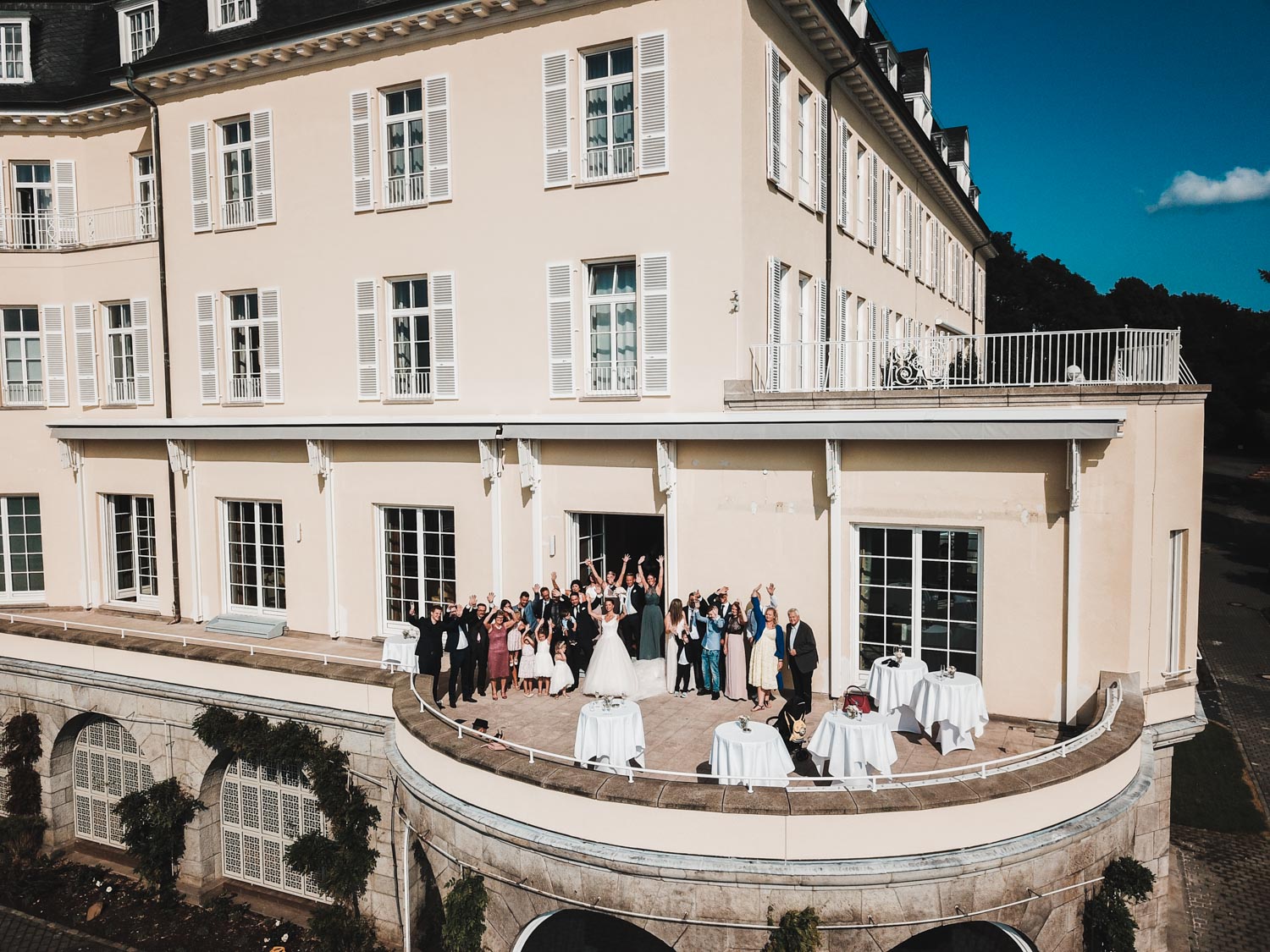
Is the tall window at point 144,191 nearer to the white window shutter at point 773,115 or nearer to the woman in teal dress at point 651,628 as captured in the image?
the white window shutter at point 773,115

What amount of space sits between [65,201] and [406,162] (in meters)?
9.49

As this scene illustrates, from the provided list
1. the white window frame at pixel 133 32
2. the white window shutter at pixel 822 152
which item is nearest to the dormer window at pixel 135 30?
the white window frame at pixel 133 32

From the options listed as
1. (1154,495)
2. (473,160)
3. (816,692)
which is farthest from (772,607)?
(473,160)

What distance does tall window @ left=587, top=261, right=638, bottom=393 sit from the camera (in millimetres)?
14109

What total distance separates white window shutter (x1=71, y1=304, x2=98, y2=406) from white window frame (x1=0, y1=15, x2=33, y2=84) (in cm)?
545

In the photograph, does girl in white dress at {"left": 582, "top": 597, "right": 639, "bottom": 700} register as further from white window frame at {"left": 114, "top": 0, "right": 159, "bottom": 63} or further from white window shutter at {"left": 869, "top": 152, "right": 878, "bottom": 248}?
white window frame at {"left": 114, "top": 0, "right": 159, "bottom": 63}

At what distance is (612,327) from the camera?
14.2 m

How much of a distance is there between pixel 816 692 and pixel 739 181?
24.0 ft

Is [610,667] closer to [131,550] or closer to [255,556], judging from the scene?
[255,556]

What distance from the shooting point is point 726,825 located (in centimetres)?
848

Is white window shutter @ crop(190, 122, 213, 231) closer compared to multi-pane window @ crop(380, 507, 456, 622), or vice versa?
multi-pane window @ crop(380, 507, 456, 622)

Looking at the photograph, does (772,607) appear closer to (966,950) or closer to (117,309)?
(966,950)

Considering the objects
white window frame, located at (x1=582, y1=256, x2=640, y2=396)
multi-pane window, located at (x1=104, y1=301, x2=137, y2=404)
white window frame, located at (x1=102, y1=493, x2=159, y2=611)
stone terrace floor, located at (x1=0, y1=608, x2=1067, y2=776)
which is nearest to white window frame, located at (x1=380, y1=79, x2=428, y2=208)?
white window frame, located at (x1=582, y1=256, x2=640, y2=396)

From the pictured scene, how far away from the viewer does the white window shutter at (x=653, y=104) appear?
13180mm
